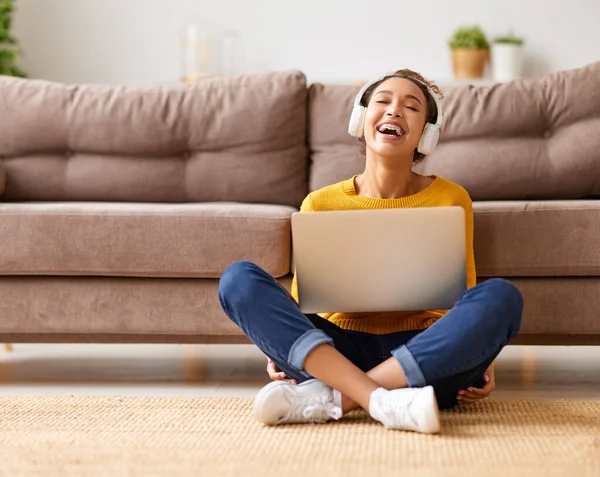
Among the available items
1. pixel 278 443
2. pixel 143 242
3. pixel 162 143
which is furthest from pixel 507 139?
pixel 278 443

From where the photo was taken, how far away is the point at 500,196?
269cm

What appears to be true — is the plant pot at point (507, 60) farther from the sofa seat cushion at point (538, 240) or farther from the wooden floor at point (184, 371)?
the sofa seat cushion at point (538, 240)

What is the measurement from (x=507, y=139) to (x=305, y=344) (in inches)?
52.6

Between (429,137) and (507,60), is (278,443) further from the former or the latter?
(507,60)

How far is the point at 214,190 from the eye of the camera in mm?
2816

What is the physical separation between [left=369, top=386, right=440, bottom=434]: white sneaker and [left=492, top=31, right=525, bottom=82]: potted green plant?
3157mm

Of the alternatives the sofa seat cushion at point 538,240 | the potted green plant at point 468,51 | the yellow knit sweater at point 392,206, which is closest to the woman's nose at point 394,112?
the yellow knit sweater at point 392,206

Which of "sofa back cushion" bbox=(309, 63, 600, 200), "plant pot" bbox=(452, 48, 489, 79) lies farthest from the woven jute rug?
"plant pot" bbox=(452, 48, 489, 79)

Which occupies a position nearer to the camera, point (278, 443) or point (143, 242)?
point (278, 443)

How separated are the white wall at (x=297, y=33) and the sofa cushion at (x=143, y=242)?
247 centimetres

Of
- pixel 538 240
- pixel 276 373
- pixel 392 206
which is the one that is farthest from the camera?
pixel 538 240

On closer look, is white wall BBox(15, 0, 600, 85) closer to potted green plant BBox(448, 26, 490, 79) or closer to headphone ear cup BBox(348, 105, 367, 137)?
potted green plant BBox(448, 26, 490, 79)

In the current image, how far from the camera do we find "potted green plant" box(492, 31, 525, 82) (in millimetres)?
4473

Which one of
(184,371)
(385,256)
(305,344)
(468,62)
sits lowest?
(184,371)
